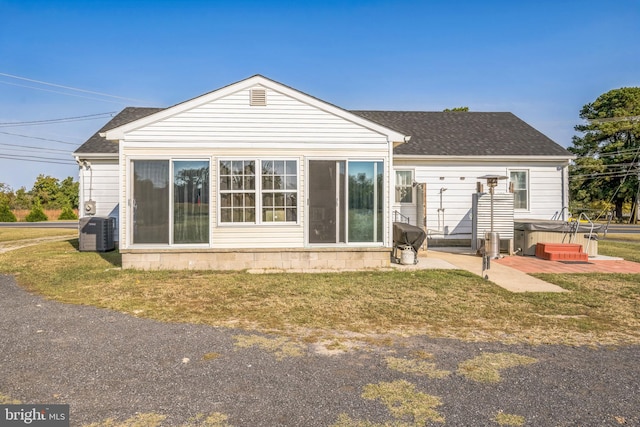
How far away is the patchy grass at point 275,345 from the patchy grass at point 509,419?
188 cm

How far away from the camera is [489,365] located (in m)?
3.66

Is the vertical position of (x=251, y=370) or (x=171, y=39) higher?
(x=171, y=39)

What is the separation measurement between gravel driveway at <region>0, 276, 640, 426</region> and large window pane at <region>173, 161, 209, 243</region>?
419 centimetres

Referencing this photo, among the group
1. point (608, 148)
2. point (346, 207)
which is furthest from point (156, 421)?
point (608, 148)

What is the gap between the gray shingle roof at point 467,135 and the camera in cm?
1359

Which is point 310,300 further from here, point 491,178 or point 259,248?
point 491,178

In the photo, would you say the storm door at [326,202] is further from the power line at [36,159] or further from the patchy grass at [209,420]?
the power line at [36,159]

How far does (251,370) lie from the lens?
3.52 metres

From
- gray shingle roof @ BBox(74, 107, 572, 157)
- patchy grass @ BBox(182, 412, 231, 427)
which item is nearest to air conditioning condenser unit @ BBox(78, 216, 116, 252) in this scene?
gray shingle roof @ BBox(74, 107, 572, 157)

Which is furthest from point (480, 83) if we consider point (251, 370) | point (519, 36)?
point (251, 370)

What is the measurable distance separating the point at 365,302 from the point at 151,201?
546cm

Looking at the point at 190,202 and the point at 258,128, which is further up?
the point at 258,128

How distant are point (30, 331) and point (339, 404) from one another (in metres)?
3.99

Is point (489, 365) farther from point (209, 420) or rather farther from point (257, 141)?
point (257, 141)
